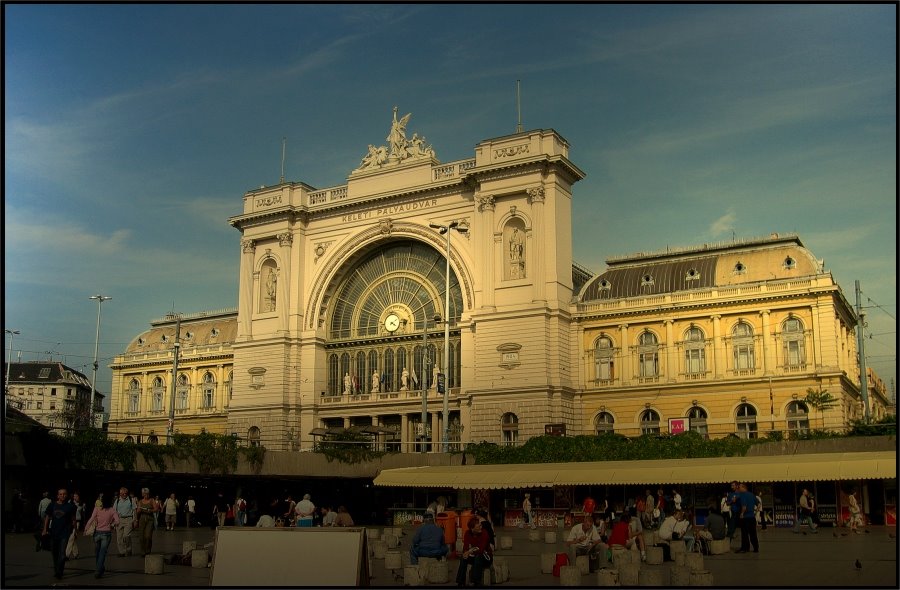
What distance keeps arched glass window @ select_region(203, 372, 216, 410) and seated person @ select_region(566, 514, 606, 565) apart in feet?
218

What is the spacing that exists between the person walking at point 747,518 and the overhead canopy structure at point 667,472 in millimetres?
9385

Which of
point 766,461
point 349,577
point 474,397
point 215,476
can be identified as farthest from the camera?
point 474,397

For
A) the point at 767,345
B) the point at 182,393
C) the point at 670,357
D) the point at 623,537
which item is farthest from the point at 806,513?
the point at 182,393

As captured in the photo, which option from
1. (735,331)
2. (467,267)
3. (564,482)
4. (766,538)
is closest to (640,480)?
(564,482)

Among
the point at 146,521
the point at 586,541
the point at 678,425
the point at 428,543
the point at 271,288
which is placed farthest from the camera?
the point at 271,288

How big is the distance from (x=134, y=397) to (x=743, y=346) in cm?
5900

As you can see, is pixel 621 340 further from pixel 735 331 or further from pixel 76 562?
pixel 76 562

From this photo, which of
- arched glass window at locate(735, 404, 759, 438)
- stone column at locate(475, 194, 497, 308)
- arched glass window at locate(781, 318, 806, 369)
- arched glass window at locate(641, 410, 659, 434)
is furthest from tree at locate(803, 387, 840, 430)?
stone column at locate(475, 194, 497, 308)

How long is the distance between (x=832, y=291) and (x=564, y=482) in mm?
26289

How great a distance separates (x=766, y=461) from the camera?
127ft

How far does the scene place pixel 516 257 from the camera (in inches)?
2566

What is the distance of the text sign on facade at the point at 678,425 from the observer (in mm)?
60625

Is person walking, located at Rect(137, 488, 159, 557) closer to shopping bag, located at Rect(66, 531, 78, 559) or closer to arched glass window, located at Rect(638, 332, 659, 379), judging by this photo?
shopping bag, located at Rect(66, 531, 78, 559)

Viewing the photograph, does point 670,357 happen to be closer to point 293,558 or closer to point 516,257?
point 516,257
